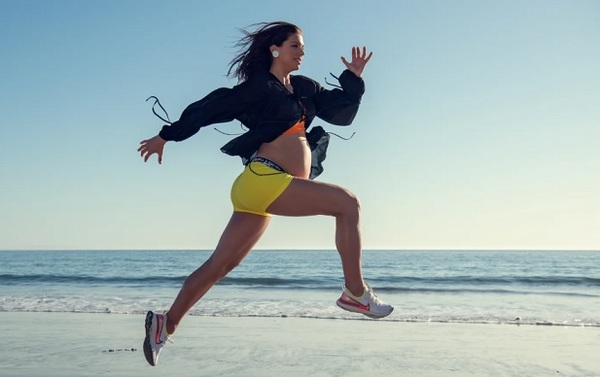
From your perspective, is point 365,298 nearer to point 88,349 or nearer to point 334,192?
point 334,192

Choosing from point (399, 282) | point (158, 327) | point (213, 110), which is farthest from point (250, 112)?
point (399, 282)

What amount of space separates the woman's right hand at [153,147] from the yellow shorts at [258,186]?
441 mm

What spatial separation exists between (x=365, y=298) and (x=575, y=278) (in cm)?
2585

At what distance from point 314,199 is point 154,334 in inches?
49.3

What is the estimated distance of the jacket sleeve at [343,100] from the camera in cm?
441

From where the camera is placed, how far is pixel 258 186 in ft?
13.1

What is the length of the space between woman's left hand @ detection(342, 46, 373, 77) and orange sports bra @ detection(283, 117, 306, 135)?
455mm

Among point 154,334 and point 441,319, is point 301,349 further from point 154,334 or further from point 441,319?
point 441,319

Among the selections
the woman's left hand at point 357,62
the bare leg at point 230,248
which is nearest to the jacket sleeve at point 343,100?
the woman's left hand at point 357,62

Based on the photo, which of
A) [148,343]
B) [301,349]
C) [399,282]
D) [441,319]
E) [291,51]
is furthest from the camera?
[399,282]

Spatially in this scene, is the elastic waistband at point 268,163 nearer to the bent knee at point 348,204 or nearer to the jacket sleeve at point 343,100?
the bent knee at point 348,204

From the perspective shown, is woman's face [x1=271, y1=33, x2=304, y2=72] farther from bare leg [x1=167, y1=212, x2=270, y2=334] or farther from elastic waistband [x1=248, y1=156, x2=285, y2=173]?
bare leg [x1=167, y1=212, x2=270, y2=334]

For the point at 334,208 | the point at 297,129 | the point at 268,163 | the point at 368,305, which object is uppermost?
the point at 297,129

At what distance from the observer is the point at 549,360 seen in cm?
739
